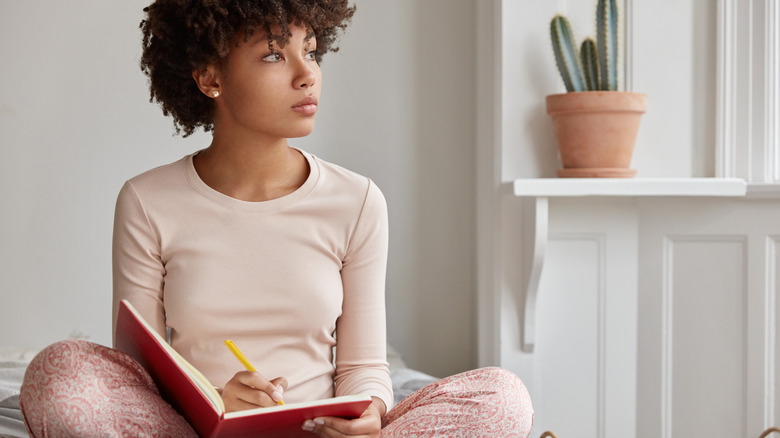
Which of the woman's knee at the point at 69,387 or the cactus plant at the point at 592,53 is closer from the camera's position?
the woman's knee at the point at 69,387

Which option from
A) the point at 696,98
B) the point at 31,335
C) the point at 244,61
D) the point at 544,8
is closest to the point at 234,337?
the point at 244,61

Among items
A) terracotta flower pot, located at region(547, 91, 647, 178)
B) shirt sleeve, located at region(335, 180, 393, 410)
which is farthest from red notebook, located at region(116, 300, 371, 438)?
terracotta flower pot, located at region(547, 91, 647, 178)

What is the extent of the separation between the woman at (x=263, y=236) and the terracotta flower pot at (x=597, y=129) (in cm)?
64

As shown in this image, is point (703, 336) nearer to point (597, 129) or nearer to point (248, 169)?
point (597, 129)

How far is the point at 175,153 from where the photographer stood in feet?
7.55

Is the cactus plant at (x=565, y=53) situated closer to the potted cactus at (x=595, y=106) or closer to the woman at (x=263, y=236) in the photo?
the potted cactus at (x=595, y=106)

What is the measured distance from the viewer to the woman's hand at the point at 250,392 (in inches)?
37.9

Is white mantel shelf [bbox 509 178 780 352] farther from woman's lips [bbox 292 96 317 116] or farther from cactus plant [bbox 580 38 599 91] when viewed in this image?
woman's lips [bbox 292 96 317 116]

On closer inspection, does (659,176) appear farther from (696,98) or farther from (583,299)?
(583,299)

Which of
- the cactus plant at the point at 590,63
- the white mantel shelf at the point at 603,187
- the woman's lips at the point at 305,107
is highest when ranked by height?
the cactus plant at the point at 590,63

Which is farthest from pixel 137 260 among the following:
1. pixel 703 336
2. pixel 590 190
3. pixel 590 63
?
pixel 703 336

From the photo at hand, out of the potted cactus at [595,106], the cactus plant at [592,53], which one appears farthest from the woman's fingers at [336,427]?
the cactus plant at [592,53]

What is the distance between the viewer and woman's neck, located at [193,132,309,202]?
118 centimetres

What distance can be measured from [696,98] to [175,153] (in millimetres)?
1444
